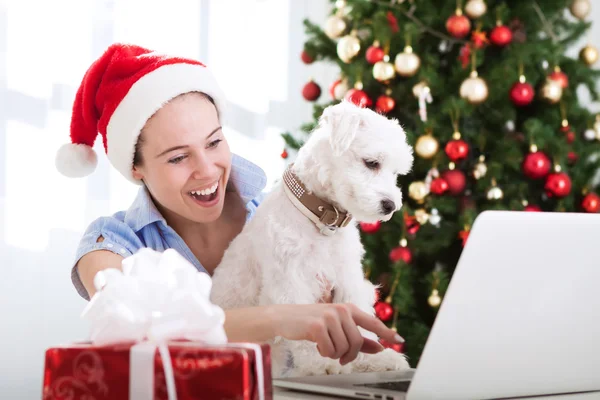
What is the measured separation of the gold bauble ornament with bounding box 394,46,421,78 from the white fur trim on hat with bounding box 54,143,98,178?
4.87ft

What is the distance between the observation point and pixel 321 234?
1.56 m

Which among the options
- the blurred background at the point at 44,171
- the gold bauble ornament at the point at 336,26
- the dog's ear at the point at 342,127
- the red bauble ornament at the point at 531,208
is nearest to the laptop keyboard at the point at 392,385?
the dog's ear at the point at 342,127

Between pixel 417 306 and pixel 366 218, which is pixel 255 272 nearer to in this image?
pixel 366 218

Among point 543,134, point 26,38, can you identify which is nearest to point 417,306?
point 543,134

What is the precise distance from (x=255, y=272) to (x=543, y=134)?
1.65 m

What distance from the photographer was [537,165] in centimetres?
268

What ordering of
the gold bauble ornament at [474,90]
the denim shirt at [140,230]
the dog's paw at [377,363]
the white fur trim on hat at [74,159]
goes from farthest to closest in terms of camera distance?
1. the gold bauble ornament at [474,90]
2. the white fur trim on hat at [74,159]
3. the denim shirt at [140,230]
4. the dog's paw at [377,363]

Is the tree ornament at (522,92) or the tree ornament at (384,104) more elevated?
the tree ornament at (522,92)

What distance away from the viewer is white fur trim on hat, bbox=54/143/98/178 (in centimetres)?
168

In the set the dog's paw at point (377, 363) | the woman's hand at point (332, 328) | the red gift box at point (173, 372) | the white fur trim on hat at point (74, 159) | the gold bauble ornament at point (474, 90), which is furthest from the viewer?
the gold bauble ornament at point (474, 90)

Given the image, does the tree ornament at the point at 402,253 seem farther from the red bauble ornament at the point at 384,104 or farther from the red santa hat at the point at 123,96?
the red santa hat at the point at 123,96

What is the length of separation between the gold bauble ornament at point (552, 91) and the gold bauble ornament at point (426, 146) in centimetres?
51

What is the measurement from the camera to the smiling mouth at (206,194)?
5.15 ft

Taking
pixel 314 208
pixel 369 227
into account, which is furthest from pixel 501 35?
pixel 314 208
